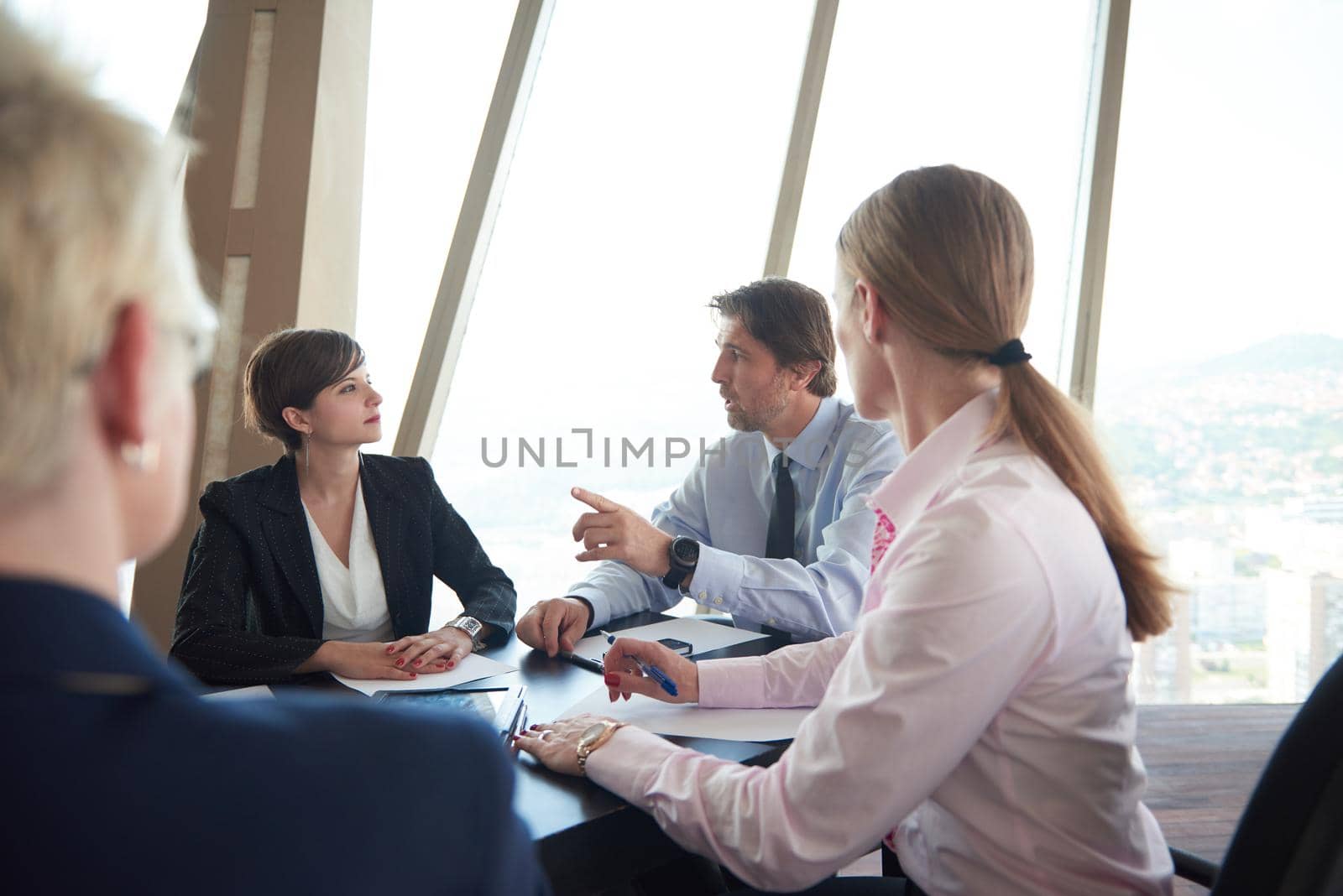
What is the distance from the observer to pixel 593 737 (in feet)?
4.02

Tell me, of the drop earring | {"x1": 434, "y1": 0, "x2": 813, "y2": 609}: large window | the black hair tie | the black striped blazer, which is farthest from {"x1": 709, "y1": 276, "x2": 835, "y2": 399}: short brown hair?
the drop earring

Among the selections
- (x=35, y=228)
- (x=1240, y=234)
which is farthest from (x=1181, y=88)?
(x=35, y=228)

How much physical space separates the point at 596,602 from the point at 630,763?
2.80 ft

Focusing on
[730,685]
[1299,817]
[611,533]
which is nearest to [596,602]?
[611,533]

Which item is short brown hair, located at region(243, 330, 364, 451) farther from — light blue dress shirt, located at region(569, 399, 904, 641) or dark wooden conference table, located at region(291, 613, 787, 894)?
dark wooden conference table, located at region(291, 613, 787, 894)

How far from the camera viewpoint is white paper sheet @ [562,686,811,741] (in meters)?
1.36

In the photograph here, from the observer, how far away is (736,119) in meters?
3.75

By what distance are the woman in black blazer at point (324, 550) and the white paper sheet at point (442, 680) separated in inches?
1.3

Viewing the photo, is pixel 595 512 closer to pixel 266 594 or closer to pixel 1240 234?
pixel 266 594

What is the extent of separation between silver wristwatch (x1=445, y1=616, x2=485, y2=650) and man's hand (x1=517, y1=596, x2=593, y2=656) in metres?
0.08

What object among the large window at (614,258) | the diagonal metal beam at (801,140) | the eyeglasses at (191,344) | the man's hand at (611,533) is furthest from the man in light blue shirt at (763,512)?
the eyeglasses at (191,344)

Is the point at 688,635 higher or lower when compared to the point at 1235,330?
lower

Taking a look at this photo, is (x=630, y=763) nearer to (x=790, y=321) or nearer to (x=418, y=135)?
(x=790, y=321)

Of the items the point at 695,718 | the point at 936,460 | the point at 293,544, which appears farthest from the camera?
the point at 293,544
